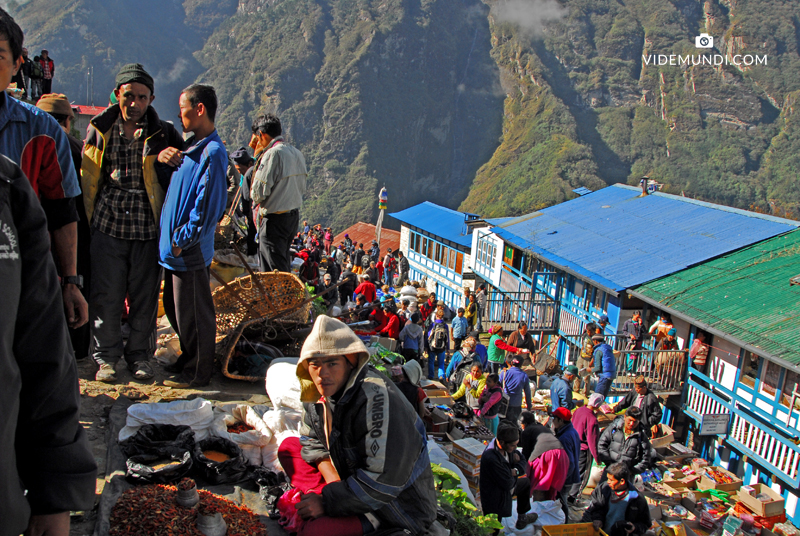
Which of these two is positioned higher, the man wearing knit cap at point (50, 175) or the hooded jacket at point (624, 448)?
the man wearing knit cap at point (50, 175)

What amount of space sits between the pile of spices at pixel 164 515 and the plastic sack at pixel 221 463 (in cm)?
34

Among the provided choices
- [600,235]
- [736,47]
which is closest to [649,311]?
[600,235]

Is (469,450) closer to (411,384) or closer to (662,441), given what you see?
(411,384)

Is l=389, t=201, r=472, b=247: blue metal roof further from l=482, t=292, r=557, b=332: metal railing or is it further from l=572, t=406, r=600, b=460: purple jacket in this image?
l=572, t=406, r=600, b=460: purple jacket

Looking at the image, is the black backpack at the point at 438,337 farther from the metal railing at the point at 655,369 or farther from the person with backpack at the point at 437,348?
the metal railing at the point at 655,369

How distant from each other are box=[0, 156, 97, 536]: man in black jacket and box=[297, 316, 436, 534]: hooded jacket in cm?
140

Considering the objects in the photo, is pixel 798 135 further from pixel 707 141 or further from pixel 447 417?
pixel 447 417

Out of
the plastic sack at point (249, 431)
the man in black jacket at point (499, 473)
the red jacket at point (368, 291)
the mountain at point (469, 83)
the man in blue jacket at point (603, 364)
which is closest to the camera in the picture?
the plastic sack at point (249, 431)

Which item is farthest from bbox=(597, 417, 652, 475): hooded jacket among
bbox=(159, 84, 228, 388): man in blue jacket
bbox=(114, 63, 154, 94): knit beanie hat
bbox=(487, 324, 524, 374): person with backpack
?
bbox=(114, 63, 154, 94): knit beanie hat

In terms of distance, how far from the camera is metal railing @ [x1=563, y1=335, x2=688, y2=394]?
16000 mm

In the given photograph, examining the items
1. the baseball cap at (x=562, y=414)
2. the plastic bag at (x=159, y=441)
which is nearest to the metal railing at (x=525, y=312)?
the baseball cap at (x=562, y=414)

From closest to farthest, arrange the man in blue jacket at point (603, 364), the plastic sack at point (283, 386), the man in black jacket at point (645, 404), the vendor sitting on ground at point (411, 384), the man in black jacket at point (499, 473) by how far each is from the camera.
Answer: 1. the plastic sack at point (283, 386)
2. the man in black jacket at point (499, 473)
3. the vendor sitting on ground at point (411, 384)
4. the man in black jacket at point (645, 404)
5. the man in blue jacket at point (603, 364)

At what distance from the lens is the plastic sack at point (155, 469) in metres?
3.54

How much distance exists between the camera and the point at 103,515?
310cm
